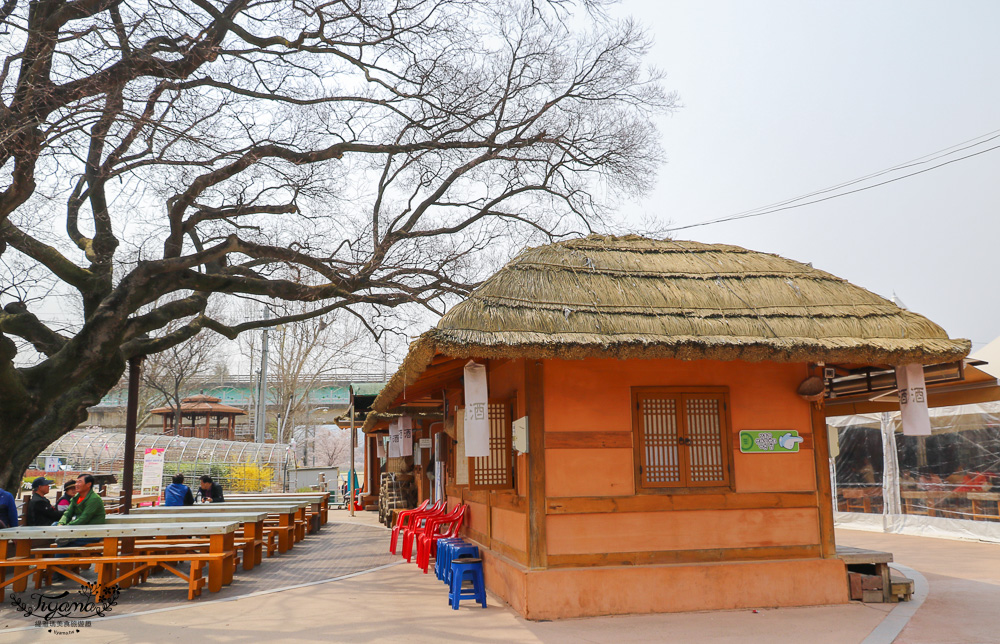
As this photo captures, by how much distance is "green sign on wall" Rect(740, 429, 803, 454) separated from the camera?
7.73 m

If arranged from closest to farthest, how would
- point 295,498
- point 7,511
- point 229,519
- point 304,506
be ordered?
1. point 7,511
2. point 229,519
3. point 304,506
4. point 295,498

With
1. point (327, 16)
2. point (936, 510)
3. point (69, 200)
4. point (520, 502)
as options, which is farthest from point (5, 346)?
point (936, 510)

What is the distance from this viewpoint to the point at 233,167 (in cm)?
1162

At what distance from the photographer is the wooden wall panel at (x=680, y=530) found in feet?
23.7

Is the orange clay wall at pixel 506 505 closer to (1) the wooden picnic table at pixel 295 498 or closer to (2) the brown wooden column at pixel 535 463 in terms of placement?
(2) the brown wooden column at pixel 535 463

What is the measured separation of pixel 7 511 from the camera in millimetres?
9336

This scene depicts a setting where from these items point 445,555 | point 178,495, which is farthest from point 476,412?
point 178,495

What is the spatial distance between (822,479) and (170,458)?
969 inches

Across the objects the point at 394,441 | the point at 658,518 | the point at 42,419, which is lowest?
the point at 658,518

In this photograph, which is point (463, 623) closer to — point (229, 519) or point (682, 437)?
point (682, 437)

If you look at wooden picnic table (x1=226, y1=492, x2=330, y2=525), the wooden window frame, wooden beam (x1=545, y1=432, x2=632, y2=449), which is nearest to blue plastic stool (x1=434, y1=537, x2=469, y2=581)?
wooden beam (x1=545, y1=432, x2=632, y2=449)

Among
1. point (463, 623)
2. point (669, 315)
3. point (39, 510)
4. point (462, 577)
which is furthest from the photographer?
point (39, 510)

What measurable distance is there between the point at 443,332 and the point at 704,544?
3.65 m

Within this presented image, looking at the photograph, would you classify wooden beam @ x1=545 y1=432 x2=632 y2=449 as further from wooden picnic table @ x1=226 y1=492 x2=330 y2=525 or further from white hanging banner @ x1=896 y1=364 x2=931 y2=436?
wooden picnic table @ x1=226 y1=492 x2=330 y2=525
